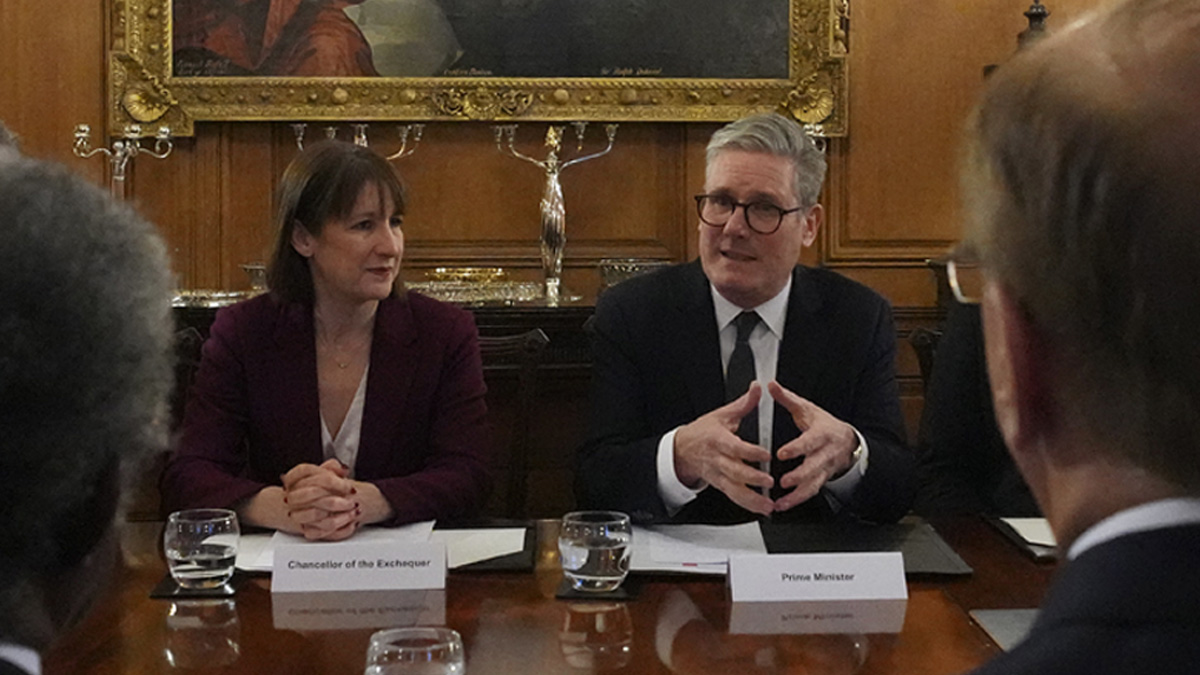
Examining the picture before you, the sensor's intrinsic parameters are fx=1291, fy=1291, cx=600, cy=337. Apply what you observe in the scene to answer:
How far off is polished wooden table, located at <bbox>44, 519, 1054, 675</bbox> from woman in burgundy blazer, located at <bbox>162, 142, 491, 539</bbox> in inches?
24.8

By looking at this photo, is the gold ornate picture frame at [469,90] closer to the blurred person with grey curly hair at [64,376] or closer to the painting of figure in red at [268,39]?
the painting of figure in red at [268,39]

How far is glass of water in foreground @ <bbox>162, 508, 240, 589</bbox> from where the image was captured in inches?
68.1

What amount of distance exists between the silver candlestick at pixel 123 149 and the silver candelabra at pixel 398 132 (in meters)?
0.47

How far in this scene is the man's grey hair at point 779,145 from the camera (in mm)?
2520

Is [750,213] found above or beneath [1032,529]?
above

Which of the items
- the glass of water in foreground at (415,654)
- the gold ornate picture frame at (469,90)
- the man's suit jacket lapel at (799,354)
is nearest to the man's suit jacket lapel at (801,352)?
the man's suit jacket lapel at (799,354)

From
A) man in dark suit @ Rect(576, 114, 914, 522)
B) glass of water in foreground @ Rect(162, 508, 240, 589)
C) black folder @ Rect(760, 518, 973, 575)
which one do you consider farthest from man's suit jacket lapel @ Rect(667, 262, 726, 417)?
glass of water in foreground @ Rect(162, 508, 240, 589)

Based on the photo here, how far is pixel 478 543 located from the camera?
77.1 inches

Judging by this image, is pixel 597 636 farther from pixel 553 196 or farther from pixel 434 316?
pixel 553 196

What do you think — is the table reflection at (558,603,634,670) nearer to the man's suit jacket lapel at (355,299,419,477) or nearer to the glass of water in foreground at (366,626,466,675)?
the glass of water in foreground at (366,626,466,675)

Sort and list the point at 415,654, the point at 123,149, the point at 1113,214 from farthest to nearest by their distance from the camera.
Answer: the point at 123,149 → the point at 415,654 → the point at 1113,214

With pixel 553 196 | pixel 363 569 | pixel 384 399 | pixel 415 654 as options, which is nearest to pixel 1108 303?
pixel 415 654

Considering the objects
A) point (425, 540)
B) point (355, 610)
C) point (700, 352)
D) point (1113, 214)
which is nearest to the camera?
point (1113, 214)

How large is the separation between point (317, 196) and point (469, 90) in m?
2.23
